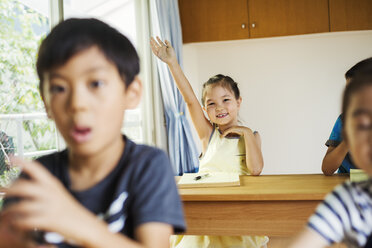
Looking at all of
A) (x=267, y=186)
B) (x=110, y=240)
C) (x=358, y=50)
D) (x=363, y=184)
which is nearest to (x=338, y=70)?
(x=358, y=50)

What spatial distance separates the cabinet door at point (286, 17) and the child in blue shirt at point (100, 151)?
11.6ft

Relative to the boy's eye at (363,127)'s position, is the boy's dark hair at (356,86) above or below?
above

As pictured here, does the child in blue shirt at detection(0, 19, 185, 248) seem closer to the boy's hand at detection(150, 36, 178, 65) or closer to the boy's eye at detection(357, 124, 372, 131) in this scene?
the boy's eye at detection(357, 124, 372, 131)

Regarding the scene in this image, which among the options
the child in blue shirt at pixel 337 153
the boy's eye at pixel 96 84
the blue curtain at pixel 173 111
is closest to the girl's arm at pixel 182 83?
the child in blue shirt at pixel 337 153

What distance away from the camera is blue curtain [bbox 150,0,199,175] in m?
3.62

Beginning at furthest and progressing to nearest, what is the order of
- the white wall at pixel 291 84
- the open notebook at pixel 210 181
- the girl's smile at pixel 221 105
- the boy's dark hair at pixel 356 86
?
the white wall at pixel 291 84 → the girl's smile at pixel 221 105 → the open notebook at pixel 210 181 → the boy's dark hair at pixel 356 86

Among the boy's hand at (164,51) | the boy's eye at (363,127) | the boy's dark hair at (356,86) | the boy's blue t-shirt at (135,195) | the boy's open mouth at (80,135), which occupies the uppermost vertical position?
the boy's hand at (164,51)

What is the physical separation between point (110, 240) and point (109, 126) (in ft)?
0.63

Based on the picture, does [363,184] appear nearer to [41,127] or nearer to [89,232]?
[89,232]

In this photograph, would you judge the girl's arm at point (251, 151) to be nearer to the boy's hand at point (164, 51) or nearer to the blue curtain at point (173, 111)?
the boy's hand at point (164, 51)

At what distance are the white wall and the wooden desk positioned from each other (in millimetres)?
2845

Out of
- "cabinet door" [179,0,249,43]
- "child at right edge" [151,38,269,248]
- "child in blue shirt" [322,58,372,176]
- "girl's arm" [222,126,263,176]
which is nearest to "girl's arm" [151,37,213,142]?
"child at right edge" [151,38,269,248]

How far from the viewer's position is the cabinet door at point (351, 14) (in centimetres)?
380

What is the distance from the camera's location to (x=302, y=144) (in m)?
4.22
